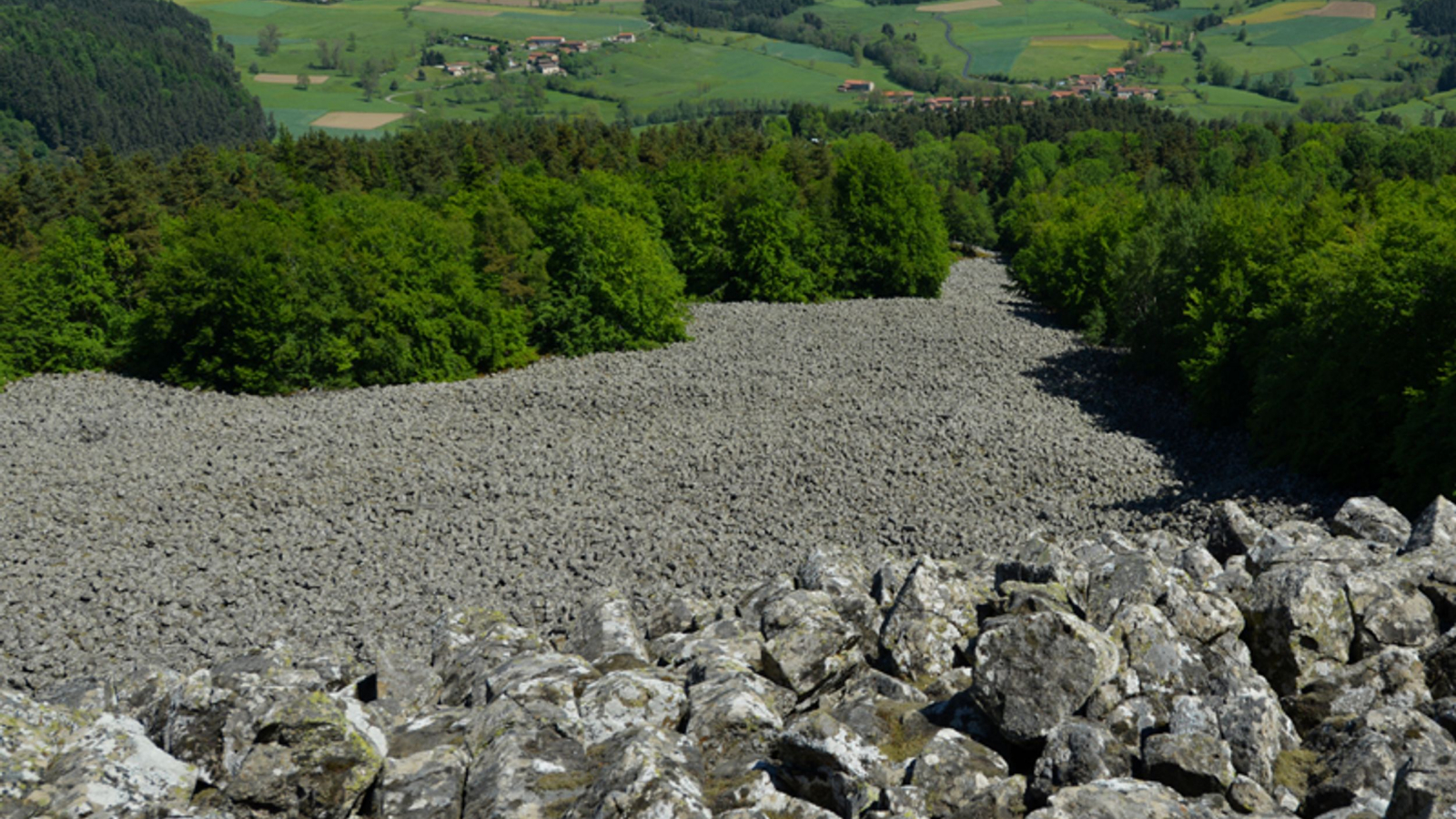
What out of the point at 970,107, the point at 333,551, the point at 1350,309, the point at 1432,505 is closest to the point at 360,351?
the point at 333,551

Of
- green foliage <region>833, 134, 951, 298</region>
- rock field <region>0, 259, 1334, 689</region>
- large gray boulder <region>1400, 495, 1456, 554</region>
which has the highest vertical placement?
large gray boulder <region>1400, 495, 1456, 554</region>

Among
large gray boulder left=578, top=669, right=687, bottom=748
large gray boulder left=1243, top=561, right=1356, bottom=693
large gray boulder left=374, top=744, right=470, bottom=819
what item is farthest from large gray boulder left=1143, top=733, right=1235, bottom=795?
large gray boulder left=374, top=744, right=470, bottom=819

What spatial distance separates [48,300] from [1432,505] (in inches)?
2344

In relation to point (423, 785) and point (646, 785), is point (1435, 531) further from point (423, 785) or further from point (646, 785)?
point (423, 785)

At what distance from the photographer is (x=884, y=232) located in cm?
7456

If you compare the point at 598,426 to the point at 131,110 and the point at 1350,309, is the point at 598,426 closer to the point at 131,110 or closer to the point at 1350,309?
the point at 1350,309

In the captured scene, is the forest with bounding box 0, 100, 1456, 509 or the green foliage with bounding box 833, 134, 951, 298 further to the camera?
the green foliage with bounding box 833, 134, 951, 298

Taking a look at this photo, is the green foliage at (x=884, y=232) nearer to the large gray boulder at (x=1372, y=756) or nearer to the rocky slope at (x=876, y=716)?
the rocky slope at (x=876, y=716)

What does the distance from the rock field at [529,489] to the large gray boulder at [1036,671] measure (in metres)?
12.6

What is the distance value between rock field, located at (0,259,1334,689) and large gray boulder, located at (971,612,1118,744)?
496 inches

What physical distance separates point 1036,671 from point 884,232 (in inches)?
2615

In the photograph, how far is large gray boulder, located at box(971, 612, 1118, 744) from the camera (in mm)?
10508

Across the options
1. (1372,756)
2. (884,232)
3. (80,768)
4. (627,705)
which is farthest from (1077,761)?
(884,232)

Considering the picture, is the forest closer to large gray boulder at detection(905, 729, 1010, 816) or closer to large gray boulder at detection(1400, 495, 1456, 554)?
large gray boulder at detection(1400, 495, 1456, 554)
